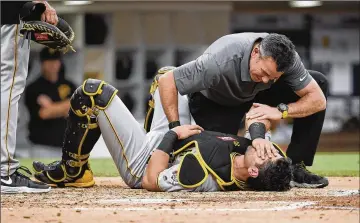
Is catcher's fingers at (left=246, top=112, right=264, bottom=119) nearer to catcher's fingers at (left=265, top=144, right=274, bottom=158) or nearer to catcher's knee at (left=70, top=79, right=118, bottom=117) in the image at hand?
catcher's fingers at (left=265, top=144, right=274, bottom=158)

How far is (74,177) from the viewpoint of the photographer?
7598 mm

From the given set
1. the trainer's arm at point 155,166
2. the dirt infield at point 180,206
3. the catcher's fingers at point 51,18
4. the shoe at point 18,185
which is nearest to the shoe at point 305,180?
the dirt infield at point 180,206

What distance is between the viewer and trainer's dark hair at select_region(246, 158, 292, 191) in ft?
22.7

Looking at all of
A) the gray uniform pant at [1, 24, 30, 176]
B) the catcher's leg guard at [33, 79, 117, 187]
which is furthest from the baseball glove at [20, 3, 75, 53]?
the catcher's leg guard at [33, 79, 117, 187]

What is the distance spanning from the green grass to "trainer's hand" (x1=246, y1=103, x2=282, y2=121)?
2694 millimetres

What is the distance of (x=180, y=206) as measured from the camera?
6090mm

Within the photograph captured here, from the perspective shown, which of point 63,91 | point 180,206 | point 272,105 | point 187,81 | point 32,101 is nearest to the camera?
point 180,206

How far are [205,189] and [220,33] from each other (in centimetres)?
1246

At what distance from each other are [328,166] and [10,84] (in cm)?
618

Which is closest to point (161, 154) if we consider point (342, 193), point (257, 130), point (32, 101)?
point (257, 130)

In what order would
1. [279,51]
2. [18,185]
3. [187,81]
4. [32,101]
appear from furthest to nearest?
[32,101], [187,81], [279,51], [18,185]

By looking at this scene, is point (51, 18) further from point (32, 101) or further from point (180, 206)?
point (32, 101)

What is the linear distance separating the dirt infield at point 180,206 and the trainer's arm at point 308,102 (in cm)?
66

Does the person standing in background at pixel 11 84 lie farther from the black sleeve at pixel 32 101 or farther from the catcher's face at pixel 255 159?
the black sleeve at pixel 32 101
